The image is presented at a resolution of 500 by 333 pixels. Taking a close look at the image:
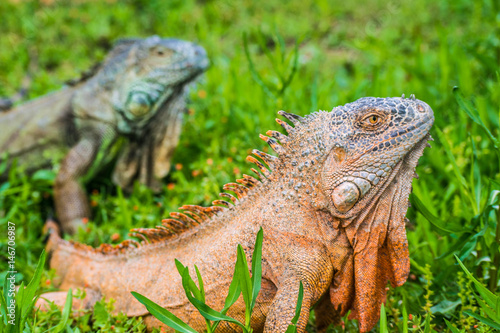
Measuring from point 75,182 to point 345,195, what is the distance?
9.48 ft

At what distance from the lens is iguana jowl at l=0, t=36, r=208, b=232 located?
4.55 meters

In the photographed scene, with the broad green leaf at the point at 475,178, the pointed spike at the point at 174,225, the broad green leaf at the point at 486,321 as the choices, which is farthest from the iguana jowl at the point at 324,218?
the broad green leaf at the point at 475,178

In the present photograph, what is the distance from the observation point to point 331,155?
2.54m

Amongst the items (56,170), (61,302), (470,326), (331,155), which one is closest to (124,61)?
(56,170)

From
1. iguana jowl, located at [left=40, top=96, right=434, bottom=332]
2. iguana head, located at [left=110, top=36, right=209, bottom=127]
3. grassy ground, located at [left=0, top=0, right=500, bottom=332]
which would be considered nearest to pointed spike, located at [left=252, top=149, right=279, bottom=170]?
iguana jowl, located at [left=40, top=96, right=434, bottom=332]

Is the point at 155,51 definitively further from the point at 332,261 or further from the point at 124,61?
the point at 332,261

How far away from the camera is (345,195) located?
8.09ft

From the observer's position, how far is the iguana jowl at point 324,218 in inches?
97.9

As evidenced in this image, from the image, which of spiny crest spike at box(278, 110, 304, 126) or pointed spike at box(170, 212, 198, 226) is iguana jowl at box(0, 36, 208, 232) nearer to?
pointed spike at box(170, 212, 198, 226)

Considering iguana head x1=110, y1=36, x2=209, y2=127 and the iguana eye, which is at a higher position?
the iguana eye

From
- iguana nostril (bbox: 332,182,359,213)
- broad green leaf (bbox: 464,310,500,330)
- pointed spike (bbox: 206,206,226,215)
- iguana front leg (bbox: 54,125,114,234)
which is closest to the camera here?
broad green leaf (bbox: 464,310,500,330)

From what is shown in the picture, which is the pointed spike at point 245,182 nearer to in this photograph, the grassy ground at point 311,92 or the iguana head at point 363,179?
the iguana head at point 363,179

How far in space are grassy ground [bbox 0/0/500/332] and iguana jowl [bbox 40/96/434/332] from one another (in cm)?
39

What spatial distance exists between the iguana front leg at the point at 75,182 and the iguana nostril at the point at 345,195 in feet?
8.80
